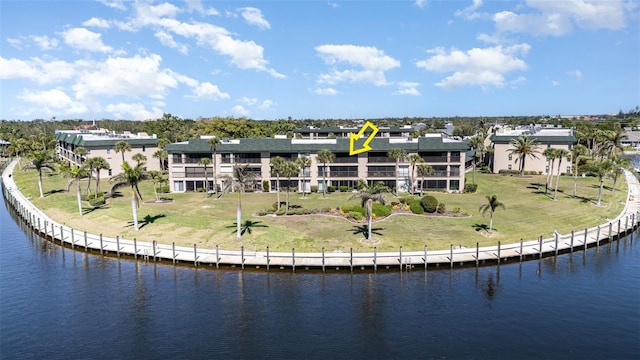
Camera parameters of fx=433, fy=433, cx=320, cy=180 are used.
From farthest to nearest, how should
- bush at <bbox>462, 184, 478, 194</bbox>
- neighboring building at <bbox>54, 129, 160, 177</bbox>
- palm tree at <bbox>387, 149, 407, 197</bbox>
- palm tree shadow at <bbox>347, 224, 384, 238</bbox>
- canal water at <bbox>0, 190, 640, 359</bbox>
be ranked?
1. neighboring building at <bbox>54, 129, 160, 177</bbox>
2. bush at <bbox>462, 184, 478, 194</bbox>
3. palm tree at <bbox>387, 149, 407, 197</bbox>
4. palm tree shadow at <bbox>347, 224, 384, 238</bbox>
5. canal water at <bbox>0, 190, 640, 359</bbox>

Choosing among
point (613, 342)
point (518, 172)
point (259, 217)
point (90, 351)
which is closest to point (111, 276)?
point (90, 351)

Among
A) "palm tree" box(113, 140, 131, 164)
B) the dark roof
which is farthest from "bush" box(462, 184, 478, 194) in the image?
"palm tree" box(113, 140, 131, 164)

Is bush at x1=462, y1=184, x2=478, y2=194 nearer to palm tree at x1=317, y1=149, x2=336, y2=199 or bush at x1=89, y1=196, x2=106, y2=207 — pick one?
palm tree at x1=317, y1=149, x2=336, y2=199

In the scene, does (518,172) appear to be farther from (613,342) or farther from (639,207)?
(613,342)

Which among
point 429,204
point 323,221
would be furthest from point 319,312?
point 429,204

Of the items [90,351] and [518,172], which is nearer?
[90,351]

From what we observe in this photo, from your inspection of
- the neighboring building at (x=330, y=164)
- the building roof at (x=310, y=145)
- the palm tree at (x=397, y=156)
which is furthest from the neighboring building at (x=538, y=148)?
the palm tree at (x=397, y=156)

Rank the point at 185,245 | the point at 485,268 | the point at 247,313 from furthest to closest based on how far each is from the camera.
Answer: the point at 185,245 < the point at 485,268 < the point at 247,313
